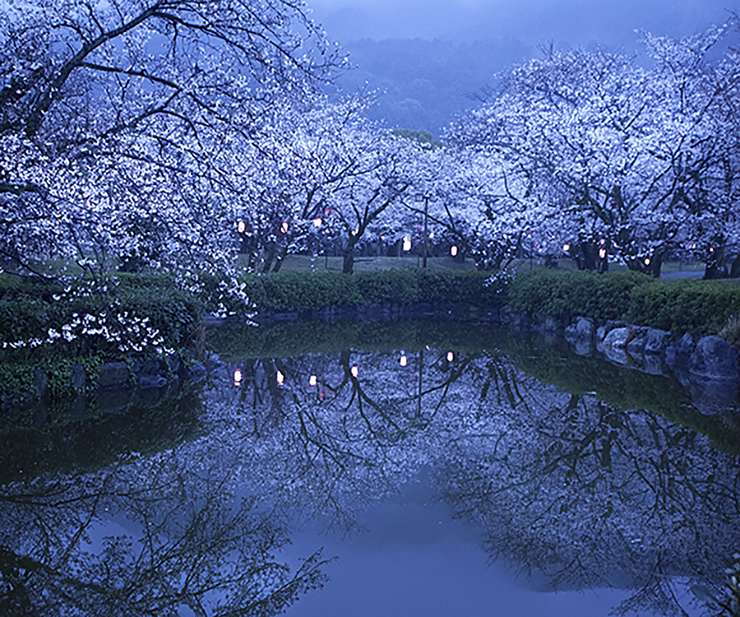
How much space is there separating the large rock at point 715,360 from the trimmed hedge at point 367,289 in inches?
455

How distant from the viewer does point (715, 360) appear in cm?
889

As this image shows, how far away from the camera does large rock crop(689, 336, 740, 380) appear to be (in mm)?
8750

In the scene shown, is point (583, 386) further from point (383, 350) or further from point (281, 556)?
point (281, 556)

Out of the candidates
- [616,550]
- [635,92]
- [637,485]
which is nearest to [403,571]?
[616,550]

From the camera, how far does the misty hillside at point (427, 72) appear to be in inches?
2844

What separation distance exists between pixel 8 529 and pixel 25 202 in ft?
12.1

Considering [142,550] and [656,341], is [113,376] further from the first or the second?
[656,341]

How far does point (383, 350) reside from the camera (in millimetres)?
11641

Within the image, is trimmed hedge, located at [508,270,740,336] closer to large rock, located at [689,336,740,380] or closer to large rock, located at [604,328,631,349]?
large rock, located at [604,328,631,349]

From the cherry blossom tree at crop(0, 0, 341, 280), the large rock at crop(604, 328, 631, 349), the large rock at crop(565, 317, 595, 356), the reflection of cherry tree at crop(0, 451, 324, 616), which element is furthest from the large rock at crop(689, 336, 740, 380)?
the reflection of cherry tree at crop(0, 451, 324, 616)

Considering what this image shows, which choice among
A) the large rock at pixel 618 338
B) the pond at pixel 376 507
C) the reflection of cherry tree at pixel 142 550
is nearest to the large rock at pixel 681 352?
the large rock at pixel 618 338

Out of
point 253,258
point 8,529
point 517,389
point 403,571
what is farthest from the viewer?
point 253,258

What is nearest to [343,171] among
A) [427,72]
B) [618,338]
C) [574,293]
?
[574,293]

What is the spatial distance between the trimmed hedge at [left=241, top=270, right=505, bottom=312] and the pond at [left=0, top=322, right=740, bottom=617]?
1066 centimetres
